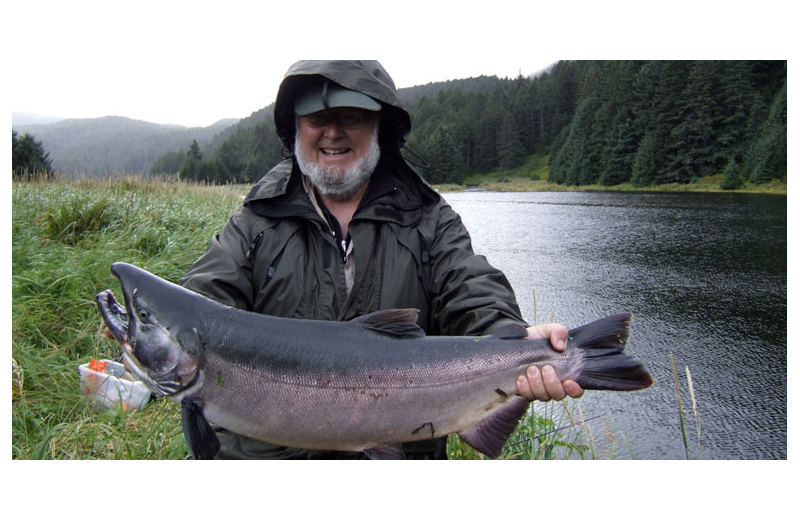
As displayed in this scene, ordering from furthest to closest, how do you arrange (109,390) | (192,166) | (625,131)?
(192,166)
(625,131)
(109,390)

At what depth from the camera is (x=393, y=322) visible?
2.47 metres

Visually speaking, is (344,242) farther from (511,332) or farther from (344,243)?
(511,332)

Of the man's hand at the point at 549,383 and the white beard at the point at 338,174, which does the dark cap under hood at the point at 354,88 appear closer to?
the white beard at the point at 338,174

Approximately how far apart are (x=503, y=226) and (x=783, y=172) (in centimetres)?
3005

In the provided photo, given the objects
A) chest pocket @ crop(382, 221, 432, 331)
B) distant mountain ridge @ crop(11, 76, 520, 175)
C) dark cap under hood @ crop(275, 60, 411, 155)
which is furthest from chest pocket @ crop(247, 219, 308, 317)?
distant mountain ridge @ crop(11, 76, 520, 175)

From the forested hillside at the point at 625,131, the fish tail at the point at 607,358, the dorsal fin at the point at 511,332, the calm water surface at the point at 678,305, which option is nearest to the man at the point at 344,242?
the dorsal fin at the point at 511,332

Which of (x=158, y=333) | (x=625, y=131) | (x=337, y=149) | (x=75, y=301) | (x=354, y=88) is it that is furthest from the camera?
(x=625, y=131)

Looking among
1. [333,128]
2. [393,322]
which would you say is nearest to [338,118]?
[333,128]

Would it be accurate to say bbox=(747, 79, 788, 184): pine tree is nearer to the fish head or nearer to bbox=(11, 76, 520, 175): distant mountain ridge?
the fish head

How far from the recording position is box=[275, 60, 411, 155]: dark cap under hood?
133 inches

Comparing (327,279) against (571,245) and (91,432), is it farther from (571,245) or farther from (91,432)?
(571,245)

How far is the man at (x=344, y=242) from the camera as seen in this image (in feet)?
9.82

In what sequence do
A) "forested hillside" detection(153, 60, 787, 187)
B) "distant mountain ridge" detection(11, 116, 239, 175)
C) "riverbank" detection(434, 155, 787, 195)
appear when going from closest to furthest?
"riverbank" detection(434, 155, 787, 195)
"forested hillside" detection(153, 60, 787, 187)
"distant mountain ridge" detection(11, 116, 239, 175)

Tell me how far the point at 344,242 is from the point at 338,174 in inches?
18.6
